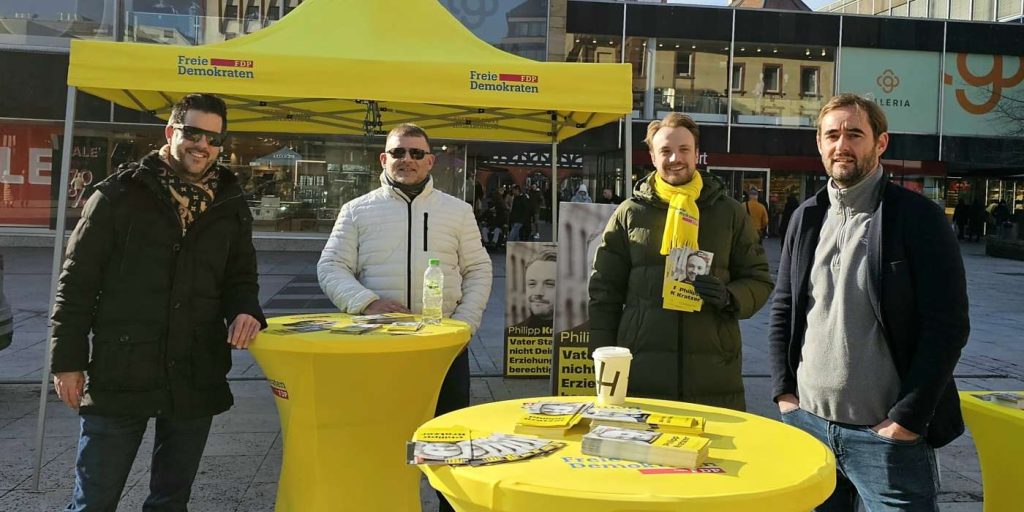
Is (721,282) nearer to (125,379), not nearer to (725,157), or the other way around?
(125,379)

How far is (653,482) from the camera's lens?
168 centimetres

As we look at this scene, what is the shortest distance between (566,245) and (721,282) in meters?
2.68

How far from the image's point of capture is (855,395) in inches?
92.2

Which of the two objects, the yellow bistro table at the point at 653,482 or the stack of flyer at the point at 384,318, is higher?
the stack of flyer at the point at 384,318

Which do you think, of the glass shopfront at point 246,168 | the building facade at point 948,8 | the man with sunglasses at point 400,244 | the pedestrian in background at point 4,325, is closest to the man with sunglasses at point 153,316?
the man with sunglasses at point 400,244

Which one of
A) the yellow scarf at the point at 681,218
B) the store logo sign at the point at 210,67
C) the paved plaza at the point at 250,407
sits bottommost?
the paved plaza at the point at 250,407

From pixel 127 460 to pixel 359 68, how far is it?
9.11ft

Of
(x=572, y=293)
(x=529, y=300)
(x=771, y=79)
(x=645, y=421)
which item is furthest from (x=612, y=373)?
(x=771, y=79)

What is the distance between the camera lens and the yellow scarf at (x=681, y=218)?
289 cm

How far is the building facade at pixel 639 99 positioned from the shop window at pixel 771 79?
0.04m

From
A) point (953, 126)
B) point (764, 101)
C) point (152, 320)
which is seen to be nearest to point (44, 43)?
point (152, 320)

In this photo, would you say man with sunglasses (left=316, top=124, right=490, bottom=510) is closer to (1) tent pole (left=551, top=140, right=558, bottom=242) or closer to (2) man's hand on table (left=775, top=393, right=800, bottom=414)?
(2) man's hand on table (left=775, top=393, right=800, bottom=414)

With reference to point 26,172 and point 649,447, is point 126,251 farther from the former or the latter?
point 26,172

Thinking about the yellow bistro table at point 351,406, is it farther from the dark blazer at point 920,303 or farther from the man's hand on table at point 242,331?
the dark blazer at point 920,303
